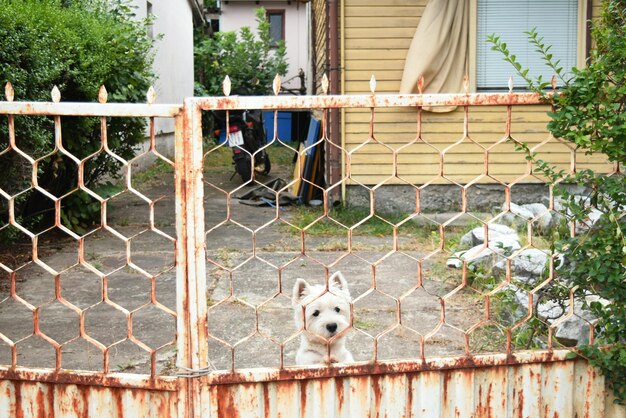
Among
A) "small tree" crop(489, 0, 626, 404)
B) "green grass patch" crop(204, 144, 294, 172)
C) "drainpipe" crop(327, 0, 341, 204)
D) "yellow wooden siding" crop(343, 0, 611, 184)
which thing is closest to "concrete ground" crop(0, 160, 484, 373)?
"small tree" crop(489, 0, 626, 404)

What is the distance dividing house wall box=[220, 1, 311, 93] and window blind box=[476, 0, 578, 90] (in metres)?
20.2

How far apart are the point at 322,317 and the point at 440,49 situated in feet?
21.1

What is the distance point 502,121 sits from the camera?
9.88 meters

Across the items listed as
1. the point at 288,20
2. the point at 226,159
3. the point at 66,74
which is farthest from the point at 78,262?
the point at 288,20

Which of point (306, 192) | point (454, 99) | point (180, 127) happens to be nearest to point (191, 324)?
point (180, 127)

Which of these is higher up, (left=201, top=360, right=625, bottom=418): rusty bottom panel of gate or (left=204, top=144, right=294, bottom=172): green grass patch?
(left=204, top=144, right=294, bottom=172): green grass patch

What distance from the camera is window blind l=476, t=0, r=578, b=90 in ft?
32.6

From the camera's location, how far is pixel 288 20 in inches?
1219

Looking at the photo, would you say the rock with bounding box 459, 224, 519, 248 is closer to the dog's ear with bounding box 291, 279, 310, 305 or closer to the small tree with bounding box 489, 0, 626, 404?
the dog's ear with bounding box 291, 279, 310, 305

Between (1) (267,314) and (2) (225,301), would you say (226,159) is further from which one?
(2) (225,301)

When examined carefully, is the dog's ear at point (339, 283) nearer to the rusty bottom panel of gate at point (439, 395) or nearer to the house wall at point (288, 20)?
the rusty bottom panel of gate at point (439, 395)

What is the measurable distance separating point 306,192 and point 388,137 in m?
1.69

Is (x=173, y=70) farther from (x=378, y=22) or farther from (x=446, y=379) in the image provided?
(x=446, y=379)

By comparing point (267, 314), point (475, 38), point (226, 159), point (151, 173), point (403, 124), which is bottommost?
point (267, 314)
